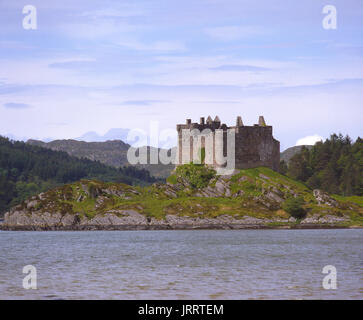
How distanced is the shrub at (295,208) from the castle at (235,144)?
22.3 m

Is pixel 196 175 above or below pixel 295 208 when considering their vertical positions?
above

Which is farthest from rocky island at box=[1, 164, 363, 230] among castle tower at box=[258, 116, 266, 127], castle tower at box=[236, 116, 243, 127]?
castle tower at box=[236, 116, 243, 127]

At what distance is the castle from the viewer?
15738 cm

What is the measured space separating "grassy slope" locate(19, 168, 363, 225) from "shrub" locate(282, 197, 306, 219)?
141 cm

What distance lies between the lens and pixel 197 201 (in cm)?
14288

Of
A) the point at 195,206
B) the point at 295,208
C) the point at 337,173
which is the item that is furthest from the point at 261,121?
the point at 337,173

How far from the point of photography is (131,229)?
139500 mm

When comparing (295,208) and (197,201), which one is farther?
(197,201)

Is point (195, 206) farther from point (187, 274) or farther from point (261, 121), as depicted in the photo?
point (187, 274)

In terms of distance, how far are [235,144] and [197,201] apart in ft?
69.2

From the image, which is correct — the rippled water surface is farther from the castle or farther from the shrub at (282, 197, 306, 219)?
the castle

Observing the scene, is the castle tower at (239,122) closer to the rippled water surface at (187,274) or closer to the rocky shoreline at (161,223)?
the rocky shoreline at (161,223)

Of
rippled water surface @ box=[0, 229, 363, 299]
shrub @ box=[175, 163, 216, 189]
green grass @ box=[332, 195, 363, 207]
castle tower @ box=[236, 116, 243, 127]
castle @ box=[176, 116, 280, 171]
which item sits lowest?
rippled water surface @ box=[0, 229, 363, 299]
